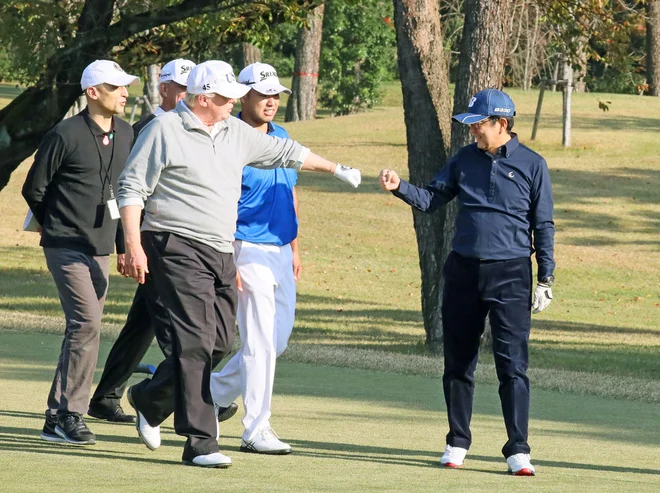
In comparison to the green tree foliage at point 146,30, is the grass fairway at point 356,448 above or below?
below

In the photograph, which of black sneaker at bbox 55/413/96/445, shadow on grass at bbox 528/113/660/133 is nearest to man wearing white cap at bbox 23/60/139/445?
black sneaker at bbox 55/413/96/445

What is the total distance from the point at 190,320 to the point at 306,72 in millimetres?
38230

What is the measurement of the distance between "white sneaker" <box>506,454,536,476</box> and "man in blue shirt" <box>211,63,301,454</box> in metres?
1.28

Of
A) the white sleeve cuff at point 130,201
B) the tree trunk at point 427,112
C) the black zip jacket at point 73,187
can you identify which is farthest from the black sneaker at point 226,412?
the tree trunk at point 427,112

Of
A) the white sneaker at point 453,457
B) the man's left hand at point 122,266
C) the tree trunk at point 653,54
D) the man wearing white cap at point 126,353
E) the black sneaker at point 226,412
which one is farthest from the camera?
the tree trunk at point 653,54

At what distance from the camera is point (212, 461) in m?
6.26

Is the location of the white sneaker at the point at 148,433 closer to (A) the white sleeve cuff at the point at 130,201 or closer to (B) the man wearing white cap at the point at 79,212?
(B) the man wearing white cap at the point at 79,212

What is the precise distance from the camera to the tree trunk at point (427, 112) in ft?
47.9

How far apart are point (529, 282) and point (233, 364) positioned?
177 cm

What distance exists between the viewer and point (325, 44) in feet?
181

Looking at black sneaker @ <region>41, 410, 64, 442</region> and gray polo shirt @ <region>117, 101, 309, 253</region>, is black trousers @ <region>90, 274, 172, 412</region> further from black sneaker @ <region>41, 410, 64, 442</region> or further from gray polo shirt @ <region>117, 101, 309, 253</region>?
gray polo shirt @ <region>117, 101, 309, 253</region>

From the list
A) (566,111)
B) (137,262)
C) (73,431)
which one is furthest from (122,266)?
(566,111)

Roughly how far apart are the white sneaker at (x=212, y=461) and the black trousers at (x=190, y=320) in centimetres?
3

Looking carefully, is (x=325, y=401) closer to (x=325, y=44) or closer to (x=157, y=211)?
(x=157, y=211)
